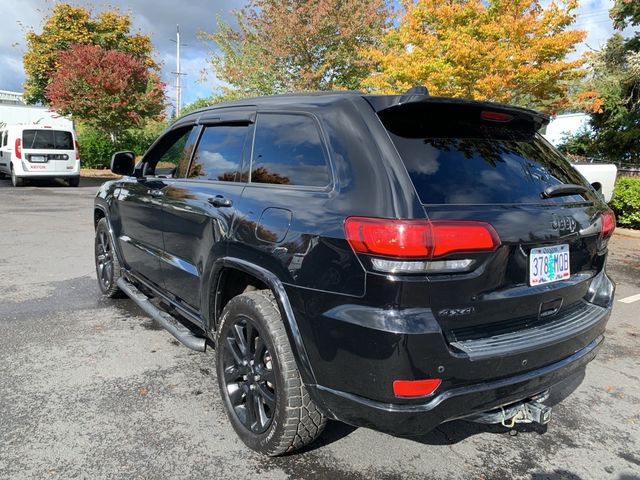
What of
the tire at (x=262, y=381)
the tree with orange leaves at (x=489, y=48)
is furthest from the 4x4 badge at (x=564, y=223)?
the tree with orange leaves at (x=489, y=48)

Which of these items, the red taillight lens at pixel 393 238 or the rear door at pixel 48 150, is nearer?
the red taillight lens at pixel 393 238

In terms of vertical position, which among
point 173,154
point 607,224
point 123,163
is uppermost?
point 173,154

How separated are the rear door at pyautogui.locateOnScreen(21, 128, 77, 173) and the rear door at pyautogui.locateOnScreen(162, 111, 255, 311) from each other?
14.8 meters

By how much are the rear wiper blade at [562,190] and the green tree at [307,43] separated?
48.8 ft

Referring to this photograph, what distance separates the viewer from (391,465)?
252cm

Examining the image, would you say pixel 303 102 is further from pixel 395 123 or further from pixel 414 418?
pixel 414 418

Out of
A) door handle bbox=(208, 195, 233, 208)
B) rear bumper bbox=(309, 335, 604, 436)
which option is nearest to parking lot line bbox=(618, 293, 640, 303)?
rear bumper bbox=(309, 335, 604, 436)

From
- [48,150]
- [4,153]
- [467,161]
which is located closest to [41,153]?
[48,150]

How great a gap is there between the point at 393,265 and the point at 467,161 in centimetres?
73

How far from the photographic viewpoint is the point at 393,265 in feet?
6.44

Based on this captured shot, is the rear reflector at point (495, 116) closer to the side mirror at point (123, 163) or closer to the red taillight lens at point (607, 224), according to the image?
the red taillight lens at point (607, 224)

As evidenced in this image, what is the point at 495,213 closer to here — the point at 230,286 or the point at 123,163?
the point at 230,286

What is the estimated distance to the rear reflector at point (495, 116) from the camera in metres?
Answer: 2.51

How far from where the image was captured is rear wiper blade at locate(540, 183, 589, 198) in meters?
2.43
